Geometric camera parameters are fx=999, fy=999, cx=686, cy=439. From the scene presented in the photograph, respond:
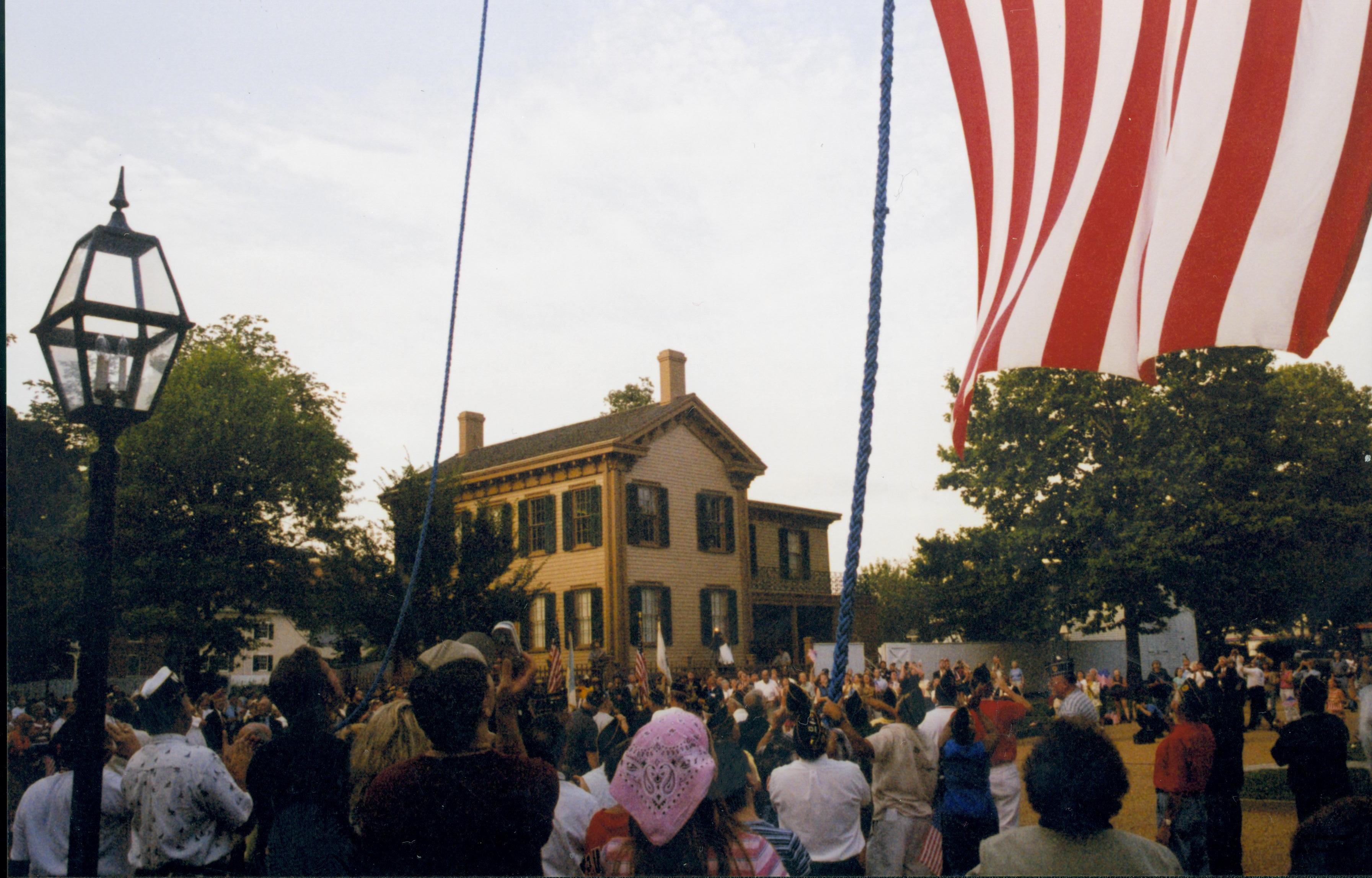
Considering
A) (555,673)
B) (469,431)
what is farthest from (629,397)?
(555,673)

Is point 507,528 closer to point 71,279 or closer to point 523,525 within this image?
point 523,525

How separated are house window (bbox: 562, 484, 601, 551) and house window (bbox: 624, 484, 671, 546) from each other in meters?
0.91

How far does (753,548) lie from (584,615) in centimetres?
744

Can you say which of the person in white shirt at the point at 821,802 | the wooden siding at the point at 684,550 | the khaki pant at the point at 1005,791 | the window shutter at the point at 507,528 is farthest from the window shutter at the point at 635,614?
the person in white shirt at the point at 821,802

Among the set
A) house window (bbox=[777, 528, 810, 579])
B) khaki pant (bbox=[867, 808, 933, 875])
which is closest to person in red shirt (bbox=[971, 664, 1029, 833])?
khaki pant (bbox=[867, 808, 933, 875])

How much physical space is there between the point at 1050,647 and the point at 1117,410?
36.5 ft

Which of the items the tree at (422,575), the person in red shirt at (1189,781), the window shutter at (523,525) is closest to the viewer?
the person in red shirt at (1189,781)

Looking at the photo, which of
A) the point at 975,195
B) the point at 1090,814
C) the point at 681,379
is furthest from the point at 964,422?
the point at 681,379

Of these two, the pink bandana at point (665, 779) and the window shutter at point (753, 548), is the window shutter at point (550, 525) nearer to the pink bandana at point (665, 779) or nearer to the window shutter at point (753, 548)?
the window shutter at point (753, 548)

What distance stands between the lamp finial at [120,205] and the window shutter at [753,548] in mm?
28634

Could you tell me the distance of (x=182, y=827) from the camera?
3.88 m

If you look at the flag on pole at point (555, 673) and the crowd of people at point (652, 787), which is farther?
the flag on pole at point (555, 673)

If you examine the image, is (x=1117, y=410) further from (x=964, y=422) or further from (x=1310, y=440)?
(x=964, y=422)

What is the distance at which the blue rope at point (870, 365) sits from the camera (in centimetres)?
254
